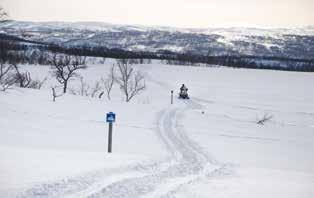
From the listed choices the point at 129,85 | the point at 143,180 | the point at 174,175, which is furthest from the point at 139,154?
the point at 129,85

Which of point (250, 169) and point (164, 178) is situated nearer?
point (164, 178)

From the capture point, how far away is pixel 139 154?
1154cm

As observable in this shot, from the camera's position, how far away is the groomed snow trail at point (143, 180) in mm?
7066

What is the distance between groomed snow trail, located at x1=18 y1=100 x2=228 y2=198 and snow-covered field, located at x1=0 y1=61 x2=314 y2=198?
0.02 metres

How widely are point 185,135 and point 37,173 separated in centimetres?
970

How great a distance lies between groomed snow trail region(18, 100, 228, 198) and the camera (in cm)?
707

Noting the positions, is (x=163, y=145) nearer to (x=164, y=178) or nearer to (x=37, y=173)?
(x=164, y=178)

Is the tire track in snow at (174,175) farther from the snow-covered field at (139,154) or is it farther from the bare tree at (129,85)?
the bare tree at (129,85)

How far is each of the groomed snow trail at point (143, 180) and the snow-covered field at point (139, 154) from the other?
2 cm

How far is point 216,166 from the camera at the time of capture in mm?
10688

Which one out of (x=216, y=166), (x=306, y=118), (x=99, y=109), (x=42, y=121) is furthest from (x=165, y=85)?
(x=216, y=166)

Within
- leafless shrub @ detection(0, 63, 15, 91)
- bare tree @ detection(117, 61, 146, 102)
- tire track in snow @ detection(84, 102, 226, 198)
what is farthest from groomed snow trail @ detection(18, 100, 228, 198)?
bare tree @ detection(117, 61, 146, 102)

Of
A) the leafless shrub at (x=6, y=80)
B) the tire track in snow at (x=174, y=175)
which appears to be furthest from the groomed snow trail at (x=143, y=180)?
the leafless shrub at (x=6, y=80)

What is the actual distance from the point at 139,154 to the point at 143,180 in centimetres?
324
